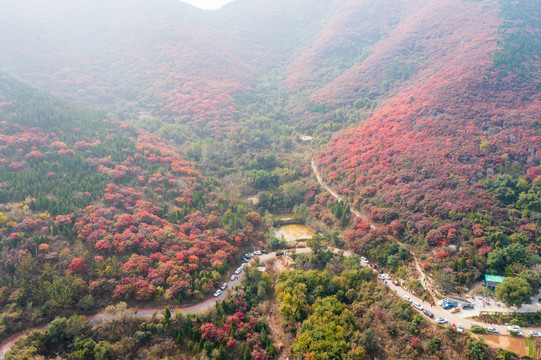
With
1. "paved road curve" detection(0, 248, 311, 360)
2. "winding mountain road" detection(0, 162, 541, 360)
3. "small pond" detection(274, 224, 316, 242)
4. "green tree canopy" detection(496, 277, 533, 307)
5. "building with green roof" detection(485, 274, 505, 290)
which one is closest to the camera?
"paved road curve" detection(0, 248, 311, 360)

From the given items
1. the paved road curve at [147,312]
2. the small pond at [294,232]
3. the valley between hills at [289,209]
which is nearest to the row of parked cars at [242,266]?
the valley between hills at [289,209]

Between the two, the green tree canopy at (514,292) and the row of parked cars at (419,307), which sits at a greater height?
the green tree canopy at (514,292)

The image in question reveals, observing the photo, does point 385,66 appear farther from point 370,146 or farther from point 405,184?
point 405,184

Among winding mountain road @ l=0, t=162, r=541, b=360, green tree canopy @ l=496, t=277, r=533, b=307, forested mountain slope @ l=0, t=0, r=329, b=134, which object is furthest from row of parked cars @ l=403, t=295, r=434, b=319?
forested mountain slope @ l=0, t=0, r=329, b=134

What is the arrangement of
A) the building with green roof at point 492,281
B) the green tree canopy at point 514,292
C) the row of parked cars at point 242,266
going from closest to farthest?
the green tree canopy at point 514,292 < the building with green roof at point 492,281 < the row of parked cars at point 242,266

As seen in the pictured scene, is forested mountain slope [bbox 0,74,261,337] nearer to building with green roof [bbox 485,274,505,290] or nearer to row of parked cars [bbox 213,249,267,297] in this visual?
row of parked cars [bbox 213,249,267,297]

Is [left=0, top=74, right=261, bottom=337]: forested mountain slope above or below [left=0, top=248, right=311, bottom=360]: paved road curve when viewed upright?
above

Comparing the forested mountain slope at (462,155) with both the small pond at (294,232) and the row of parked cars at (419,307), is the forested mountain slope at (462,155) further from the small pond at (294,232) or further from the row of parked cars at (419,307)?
the small pond at (294,232)

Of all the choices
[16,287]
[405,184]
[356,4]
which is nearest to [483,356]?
[405,184]
